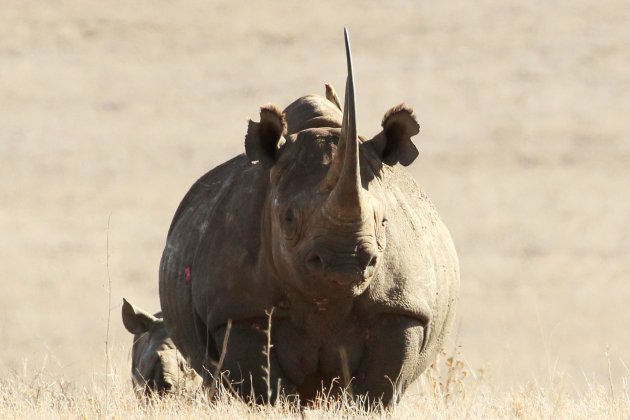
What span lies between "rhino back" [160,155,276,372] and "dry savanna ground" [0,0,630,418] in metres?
10.1

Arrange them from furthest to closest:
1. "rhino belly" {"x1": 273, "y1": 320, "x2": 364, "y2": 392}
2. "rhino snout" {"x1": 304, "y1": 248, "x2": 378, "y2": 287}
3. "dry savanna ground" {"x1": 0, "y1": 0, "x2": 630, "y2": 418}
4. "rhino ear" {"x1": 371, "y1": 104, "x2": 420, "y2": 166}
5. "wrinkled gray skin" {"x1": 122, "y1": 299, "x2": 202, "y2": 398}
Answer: "dry savanna ground" {"x1": 0, "y1": 0, "x2": 630, "y2": 418}
"wrinkled gray skin" {"x1": 122, "y1": 299, "x2": 202, "y2": 398}
"rhino ear" {"x1": 371, "y1": 104, "x2": 420, "y2": 166}
"rhino belly" {"x1": 273, "y1": 320, "x2": 364, "y2": 392}
"rhino snout" {"x1": 304, "y1": 248, "x2": 378, "y2": 287}

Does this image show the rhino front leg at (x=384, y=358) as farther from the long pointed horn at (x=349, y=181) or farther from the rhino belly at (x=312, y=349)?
the long pointed horn at (x=349, y=181)

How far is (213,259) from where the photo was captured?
10.4 metres

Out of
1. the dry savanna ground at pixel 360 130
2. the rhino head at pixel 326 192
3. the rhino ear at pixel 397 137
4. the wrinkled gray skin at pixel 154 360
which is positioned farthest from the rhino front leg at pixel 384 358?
the dry savanna ground at pixel 360 130

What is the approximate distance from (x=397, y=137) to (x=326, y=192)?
725 mm

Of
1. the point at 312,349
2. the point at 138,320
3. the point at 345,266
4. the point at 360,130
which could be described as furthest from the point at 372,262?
the point at 360,130

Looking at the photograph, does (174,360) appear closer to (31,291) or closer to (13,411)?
(13,411)

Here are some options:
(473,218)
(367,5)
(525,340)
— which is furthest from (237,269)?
(367,5)

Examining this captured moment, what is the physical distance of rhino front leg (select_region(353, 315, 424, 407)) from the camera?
32.9 ft

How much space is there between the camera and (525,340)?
2489 centimetres

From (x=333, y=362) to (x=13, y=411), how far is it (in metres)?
1.43

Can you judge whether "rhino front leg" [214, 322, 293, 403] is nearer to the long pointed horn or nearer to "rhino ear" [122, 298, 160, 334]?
the long pointed horn

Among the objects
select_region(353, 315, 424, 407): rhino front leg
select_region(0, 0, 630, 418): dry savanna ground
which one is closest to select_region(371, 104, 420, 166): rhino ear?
select_region(353, 315, 424, 407): rhino front leg

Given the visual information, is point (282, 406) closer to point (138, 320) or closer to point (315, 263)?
point (315, 263)
